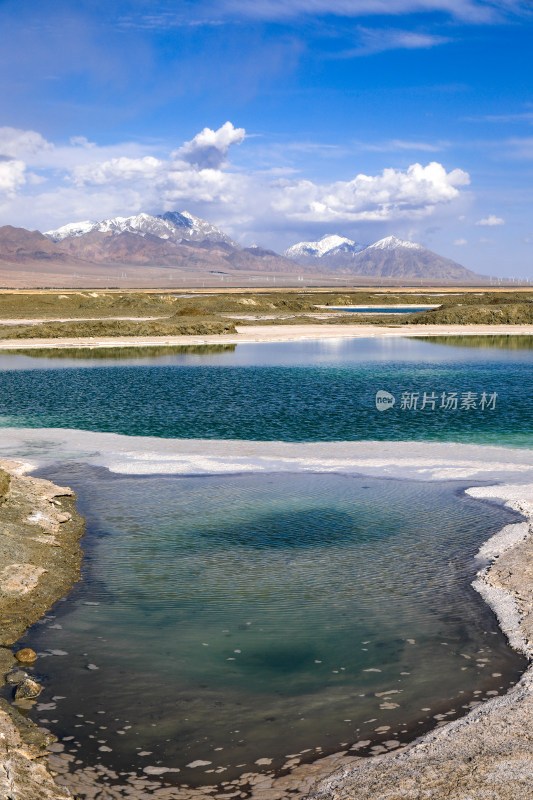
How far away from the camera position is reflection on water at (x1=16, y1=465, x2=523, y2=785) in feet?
26.1

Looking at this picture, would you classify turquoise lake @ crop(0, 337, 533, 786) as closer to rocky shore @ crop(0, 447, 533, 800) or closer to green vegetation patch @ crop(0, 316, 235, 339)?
rocky shore @ crop(0, 447, 533, 800)

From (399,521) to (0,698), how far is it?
8543 mm

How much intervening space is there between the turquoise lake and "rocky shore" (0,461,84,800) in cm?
26

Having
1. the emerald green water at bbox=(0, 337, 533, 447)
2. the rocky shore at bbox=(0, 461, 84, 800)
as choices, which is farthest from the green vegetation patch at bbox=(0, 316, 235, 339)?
the rocky shore at bbox=(0, 461, 84, 800)

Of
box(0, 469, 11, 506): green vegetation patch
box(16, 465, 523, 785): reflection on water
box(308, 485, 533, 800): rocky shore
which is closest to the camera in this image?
box(308, 485, 533, 800): rocky shore

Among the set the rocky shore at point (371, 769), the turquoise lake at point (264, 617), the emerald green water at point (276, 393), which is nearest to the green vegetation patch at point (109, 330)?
the emerald green water at point (276, 393)

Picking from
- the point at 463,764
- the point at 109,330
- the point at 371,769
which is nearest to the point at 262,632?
the point at 371,769

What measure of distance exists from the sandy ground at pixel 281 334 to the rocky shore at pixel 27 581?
130 ft

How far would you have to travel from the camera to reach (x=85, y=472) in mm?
19047

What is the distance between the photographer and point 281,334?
65438 mm

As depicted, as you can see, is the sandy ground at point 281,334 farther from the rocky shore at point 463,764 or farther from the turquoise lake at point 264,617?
the rocky shore at point 463,764

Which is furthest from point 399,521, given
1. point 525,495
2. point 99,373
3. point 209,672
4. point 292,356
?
point 292,356

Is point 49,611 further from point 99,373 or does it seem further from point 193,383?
point 99,373

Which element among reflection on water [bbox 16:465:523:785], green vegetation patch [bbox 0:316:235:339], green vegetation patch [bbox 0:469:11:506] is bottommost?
reflection on water [bbox 16:465:523:785]
